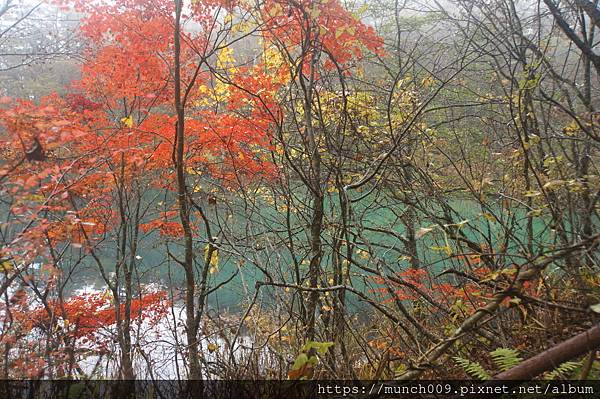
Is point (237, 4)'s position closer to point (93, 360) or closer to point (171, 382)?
point (171, 382)

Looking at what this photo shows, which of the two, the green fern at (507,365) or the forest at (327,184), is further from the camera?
the forest at (327,184)

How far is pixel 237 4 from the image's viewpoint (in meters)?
4.05

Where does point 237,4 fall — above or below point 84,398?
above

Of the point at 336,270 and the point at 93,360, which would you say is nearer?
the point at 336,270

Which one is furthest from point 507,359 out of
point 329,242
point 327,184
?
point 329,242

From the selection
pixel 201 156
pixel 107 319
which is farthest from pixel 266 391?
pixel 107 319

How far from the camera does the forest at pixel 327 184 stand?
2.76 meters

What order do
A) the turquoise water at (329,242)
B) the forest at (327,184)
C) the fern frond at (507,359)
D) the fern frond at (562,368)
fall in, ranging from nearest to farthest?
the fern frond at (562,368)
the fern frond at (507,359)
the forest at (327,184)
the turquoise water at (329,242)

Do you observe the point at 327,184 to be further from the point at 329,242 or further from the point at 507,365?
the point at 507,365

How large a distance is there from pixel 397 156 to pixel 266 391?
263cm

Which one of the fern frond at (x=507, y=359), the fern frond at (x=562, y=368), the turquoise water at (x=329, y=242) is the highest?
the turquoise water at (x=329, y=242)

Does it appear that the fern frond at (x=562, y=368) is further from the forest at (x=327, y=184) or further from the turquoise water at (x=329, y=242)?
the turquoise water at (x=329, y=242)

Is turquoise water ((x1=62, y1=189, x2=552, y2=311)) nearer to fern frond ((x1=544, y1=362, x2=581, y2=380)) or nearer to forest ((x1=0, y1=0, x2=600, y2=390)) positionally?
forest ((x1=0, y1=0, x2=600, y2=390))

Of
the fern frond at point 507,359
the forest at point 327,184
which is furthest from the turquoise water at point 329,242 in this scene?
the fern frond at point 507,359
